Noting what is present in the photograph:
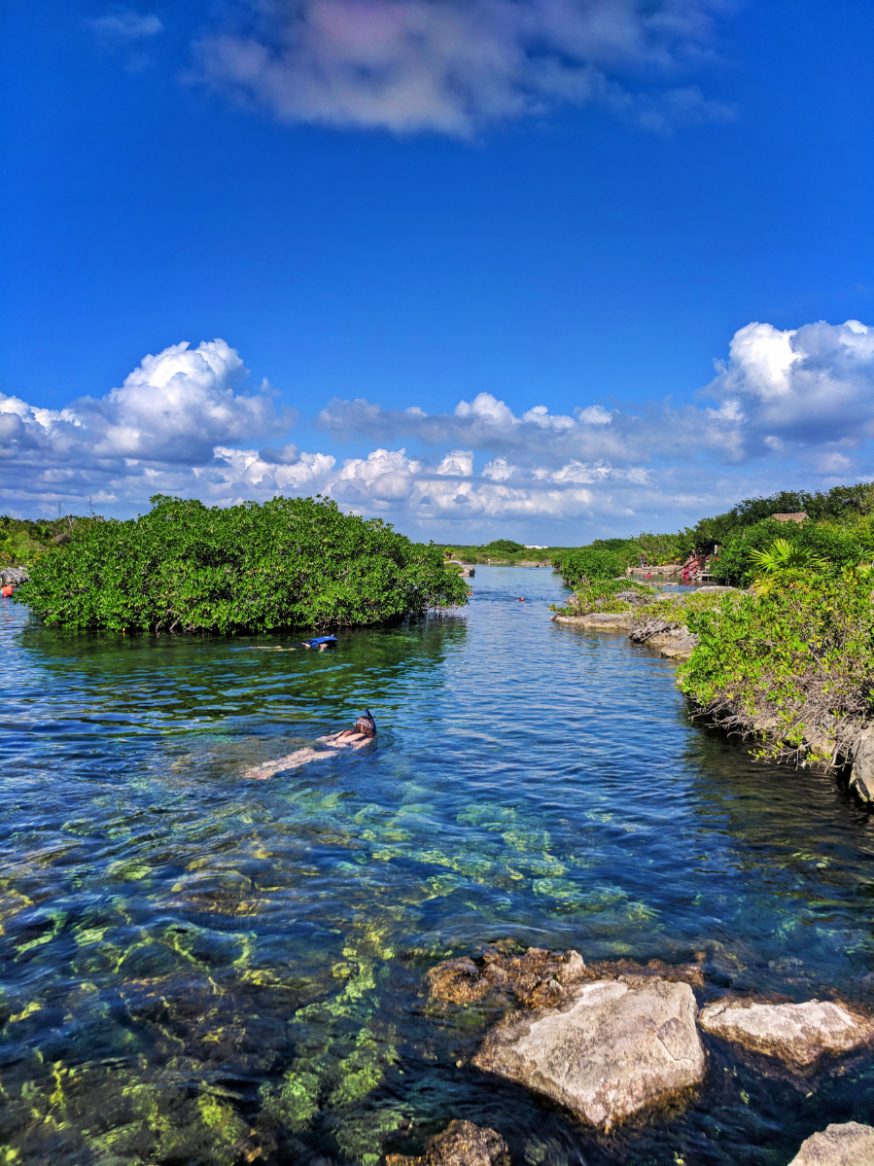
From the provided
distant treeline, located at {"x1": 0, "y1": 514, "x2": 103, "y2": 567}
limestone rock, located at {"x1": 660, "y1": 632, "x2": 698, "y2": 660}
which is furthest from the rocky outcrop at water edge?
limestone rock, located at {"x1": 660, "y1": 632, "x2": 698, "y2": 660}

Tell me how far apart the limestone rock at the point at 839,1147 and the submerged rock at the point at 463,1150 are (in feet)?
5.61

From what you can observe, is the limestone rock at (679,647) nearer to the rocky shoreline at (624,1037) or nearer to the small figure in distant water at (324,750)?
the small figure in distant water at (324,750)

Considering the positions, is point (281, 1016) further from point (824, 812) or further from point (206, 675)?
point (206, 675)

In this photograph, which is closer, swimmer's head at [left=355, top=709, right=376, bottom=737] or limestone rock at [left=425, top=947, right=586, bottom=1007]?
limestone rock at [left=425, top=947, right=586, bottom=1007]

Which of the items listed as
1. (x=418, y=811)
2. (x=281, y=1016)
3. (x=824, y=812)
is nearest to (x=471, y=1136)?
(x=281, y=1016)

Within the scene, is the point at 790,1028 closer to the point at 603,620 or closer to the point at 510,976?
the point at 510,976

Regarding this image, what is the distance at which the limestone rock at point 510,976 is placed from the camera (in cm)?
554

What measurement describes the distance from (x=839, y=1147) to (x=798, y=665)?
9.56 meters

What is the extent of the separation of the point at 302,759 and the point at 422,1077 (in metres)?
7.76

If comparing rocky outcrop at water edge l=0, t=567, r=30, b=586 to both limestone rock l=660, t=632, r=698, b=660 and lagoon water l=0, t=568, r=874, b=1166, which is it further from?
limestone rock l=660, t=632, r=698, b=660

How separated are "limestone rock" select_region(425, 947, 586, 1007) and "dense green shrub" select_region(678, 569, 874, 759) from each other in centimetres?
740

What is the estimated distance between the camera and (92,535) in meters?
31.4

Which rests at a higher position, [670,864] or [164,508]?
[164,508]

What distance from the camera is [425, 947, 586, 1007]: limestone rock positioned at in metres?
5.54
